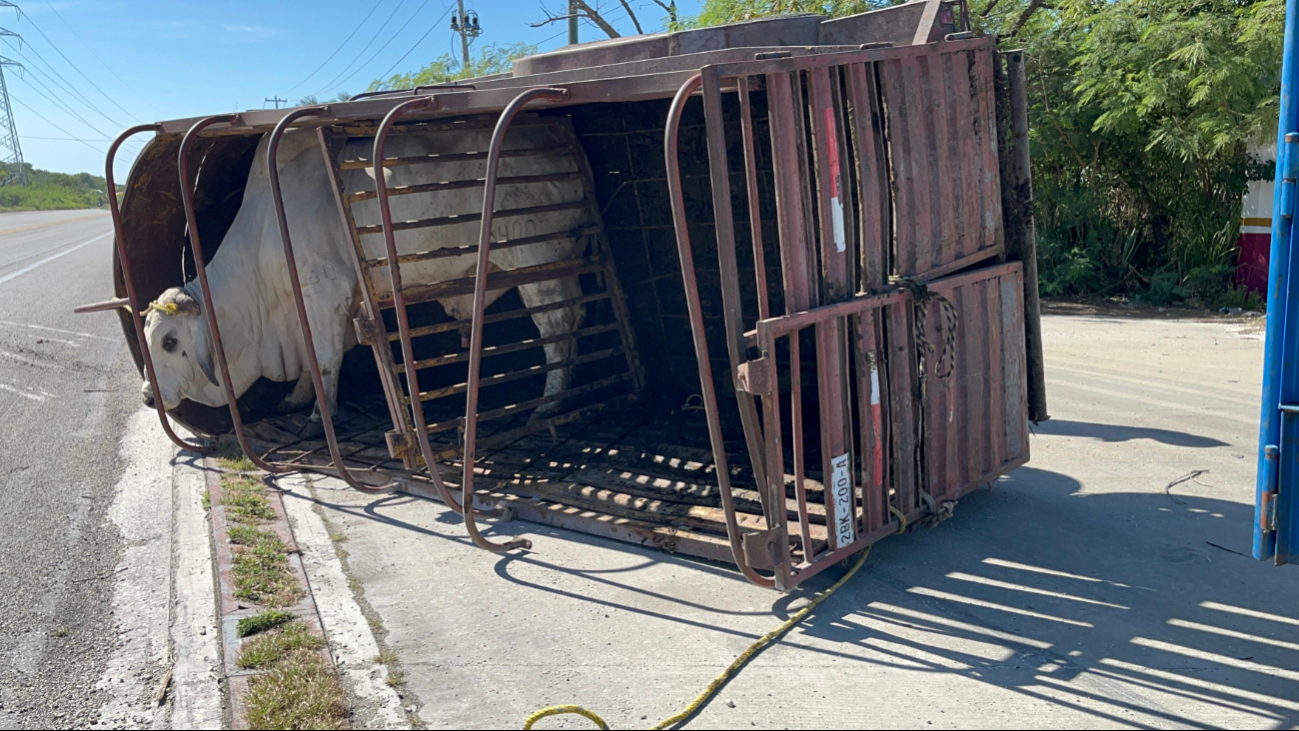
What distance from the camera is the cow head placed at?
23.8ft

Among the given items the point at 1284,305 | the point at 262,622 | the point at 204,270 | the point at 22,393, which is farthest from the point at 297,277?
the point at 22,393

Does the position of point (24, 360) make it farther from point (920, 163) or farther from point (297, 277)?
point (920, 163)

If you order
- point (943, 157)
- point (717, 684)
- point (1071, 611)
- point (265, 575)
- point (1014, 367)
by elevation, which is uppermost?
point (943, 157)

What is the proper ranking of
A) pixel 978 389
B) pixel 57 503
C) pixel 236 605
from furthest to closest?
pixel 57 503
pixel 978 389
pixel 236 605

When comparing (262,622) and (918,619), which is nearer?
(918,619)

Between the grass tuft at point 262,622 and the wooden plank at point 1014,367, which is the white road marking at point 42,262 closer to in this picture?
the grass tuft at point 262,622

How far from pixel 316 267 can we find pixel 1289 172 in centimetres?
591

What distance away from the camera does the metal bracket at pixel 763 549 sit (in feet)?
13.6

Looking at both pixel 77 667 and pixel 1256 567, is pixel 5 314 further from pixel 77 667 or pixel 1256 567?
pixel 1256 567

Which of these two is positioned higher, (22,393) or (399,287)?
(399,287)

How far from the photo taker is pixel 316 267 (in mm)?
7109

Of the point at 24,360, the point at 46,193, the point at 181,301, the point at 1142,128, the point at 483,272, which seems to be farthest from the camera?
the point at 46,193

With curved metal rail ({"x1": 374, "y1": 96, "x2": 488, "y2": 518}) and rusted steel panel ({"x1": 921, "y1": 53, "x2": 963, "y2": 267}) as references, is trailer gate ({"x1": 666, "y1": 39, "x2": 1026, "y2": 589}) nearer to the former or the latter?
rusted steel panel ({"x1": 921, "y1": 53, "x2": 963, "y2": 267})

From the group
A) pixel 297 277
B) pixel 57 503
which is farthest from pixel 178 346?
pixel 297 277
